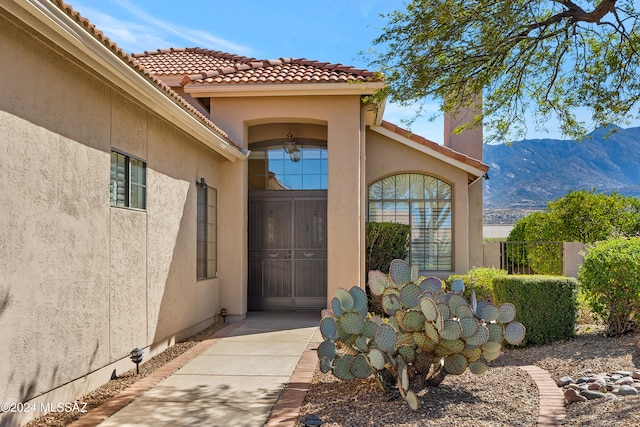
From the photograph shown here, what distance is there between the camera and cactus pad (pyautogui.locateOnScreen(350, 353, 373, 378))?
238 inches

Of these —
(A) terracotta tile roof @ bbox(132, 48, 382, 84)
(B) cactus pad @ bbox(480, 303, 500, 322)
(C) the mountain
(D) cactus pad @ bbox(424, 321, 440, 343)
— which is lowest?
(D) cactus pad @ bbox(424, 321, 440, 343)

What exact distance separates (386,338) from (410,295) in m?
0.59

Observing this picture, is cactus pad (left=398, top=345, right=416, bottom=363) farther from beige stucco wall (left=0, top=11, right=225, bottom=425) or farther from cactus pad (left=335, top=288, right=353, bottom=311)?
beige stucco wall (left=0, top=11, right=225, bottom=425)

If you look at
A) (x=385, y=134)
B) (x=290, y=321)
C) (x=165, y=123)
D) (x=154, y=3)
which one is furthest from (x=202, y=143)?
(x=385, y=134)

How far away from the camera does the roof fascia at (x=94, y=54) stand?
4.80 m

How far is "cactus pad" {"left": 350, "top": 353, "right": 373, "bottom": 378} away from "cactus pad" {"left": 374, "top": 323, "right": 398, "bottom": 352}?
0.50 m

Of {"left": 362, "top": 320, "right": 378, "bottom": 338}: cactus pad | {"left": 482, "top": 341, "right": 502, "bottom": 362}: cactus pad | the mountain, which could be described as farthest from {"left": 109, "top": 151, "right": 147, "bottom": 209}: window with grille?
the mountain

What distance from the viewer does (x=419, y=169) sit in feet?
49.4

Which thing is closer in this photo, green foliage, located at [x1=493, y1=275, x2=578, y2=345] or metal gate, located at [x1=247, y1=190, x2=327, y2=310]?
green foliage, located at [x1=493, y1=275, x2=578, y2=345]

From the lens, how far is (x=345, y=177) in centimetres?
1192

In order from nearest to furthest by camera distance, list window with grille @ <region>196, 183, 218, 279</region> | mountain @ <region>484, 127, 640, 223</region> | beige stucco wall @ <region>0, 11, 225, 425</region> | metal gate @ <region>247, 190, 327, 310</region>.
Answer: beige stucco wall @ <region>0, 11, 225, 425</region> < window with grille @ <region>196, 183, 218, 279</region> < metal gate @ <region>247, 190, 327, 310</region> < mountain @ <region>484, 127, 640, 223</region>

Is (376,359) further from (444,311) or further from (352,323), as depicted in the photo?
(444,311)

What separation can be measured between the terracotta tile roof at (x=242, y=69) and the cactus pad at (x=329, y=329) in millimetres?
5577

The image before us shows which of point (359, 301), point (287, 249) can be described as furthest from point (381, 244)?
point (359, 301)
